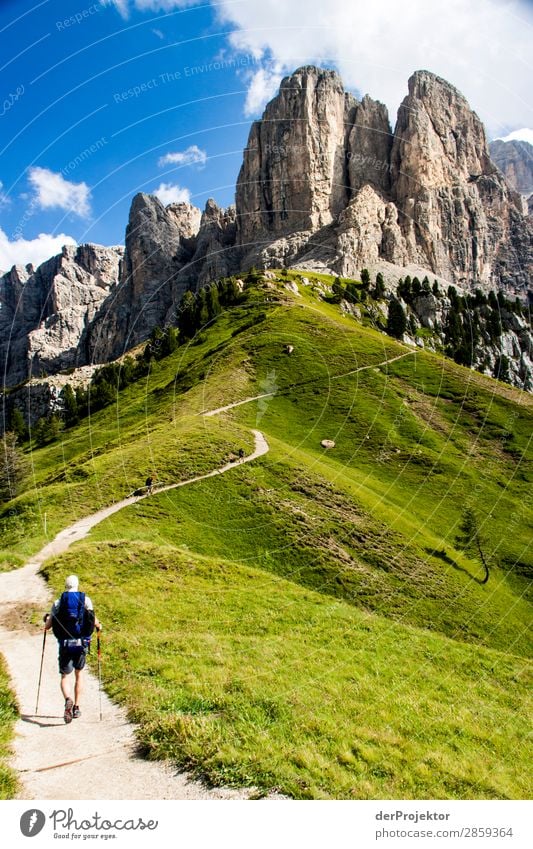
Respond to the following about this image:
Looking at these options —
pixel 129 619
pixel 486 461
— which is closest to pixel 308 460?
pixel 486 461

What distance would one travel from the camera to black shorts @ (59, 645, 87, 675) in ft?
35.0

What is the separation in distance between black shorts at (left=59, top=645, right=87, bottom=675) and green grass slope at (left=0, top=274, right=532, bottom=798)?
1.57m

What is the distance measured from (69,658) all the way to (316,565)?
2442 cm

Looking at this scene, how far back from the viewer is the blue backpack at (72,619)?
34.8 ft

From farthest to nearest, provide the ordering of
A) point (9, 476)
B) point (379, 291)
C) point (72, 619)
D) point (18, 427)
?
point (379, 291) < point (18, 427) < point (9, 476) < point (72, 619)

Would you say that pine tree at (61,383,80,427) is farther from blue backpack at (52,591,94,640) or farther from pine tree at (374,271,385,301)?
blue backpack at (52,591,94,640)

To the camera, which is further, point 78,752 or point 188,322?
point 188,322

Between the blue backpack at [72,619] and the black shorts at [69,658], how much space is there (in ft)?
A: 0.78

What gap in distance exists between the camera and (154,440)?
2018 inches

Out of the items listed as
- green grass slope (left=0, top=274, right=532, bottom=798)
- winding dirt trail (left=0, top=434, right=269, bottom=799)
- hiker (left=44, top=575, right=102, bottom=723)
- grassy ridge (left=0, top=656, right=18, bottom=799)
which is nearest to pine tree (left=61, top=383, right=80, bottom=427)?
green grass slope (left=0, top=274, right=532, bottom=798)

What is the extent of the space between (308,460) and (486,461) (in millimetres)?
24507

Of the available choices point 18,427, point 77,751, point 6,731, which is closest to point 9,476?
point 6,731

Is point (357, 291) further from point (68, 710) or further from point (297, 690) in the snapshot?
point (68, 710)

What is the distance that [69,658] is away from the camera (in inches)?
421
